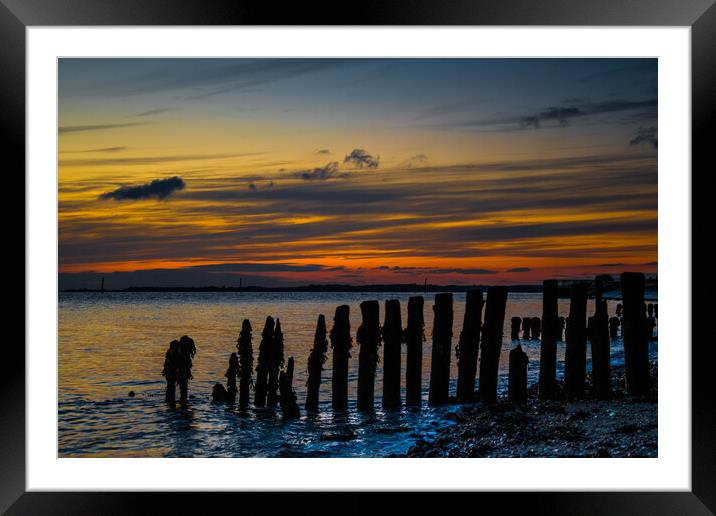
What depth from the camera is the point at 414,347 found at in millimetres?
7930

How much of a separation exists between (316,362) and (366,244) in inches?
513

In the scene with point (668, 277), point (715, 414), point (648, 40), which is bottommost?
point (715, 414)

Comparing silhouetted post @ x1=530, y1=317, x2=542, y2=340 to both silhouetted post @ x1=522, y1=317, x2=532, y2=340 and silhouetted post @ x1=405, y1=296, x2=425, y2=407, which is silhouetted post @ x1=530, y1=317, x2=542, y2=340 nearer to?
silhouetted post @ x1=522, y1=317, x2=532, y2=340

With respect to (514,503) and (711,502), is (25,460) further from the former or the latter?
(711,502)

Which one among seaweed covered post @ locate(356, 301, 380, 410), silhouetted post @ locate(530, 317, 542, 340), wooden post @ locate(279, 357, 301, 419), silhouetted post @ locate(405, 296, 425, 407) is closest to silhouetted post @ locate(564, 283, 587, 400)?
silhouetted post @ locate(405, 296, 425, 407)

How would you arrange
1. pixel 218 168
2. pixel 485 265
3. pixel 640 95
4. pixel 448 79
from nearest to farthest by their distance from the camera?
1. pixel 640 95
2. pixel 448 79
3. pixel 485 265
4. pixel 218 168

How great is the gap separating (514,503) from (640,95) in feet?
27.6

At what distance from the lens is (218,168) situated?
72.2 ft

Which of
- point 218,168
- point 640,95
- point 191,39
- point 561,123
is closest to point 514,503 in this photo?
point 191,39

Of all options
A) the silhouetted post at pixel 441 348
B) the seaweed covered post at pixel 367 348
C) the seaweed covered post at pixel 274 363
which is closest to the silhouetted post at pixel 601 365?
the silhouetted post at pixel 441 348

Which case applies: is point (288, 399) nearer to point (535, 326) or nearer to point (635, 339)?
point (635, 339)

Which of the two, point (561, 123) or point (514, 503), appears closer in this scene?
point (514, 503)

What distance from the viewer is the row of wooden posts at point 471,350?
765 cm

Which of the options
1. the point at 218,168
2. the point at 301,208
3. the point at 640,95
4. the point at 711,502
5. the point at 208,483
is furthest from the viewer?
the point at 218,168
